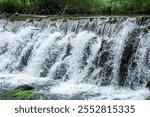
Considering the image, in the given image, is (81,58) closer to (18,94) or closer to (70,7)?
(18,94)

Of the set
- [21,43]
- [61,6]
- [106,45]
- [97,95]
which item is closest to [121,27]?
[106,45]

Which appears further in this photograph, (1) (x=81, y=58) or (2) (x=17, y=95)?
(1) (x=81, y=58)

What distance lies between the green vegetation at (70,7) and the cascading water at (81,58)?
710 centimetres

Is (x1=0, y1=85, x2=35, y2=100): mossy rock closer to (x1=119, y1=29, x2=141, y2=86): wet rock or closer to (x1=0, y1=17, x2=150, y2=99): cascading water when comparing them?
(x1=0, y1=17, x2=150, y2=99): cascading water

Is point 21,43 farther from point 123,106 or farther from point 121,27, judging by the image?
point 123,106

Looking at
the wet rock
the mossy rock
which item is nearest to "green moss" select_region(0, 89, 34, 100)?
the mossy rock

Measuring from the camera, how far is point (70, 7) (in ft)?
72.1

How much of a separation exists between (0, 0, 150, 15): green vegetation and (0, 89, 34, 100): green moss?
38.5ft

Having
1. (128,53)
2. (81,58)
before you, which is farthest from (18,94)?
(128,53)

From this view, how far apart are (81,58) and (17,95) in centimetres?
358

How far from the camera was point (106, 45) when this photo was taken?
11930mm

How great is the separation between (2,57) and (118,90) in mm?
5613

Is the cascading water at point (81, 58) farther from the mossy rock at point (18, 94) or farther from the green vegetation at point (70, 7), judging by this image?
the green vegetation at point (70, 7)

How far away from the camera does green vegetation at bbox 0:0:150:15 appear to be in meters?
21.5
